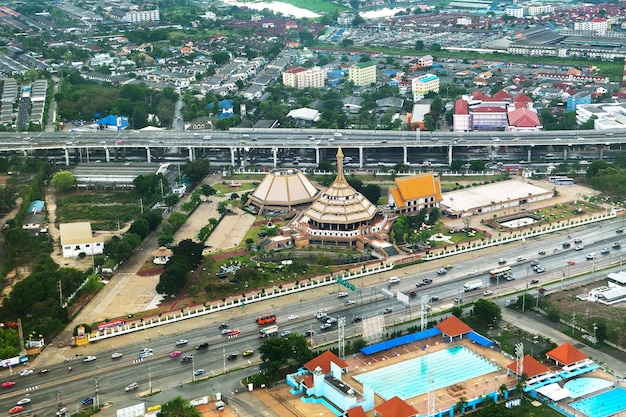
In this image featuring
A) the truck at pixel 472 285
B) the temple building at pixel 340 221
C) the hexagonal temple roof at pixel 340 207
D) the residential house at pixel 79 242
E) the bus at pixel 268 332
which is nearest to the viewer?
the bus at pixel 268 332

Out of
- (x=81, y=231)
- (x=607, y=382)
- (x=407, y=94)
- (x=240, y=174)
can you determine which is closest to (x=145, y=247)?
(x=81, y=231)

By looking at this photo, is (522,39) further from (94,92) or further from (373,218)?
(373,218)

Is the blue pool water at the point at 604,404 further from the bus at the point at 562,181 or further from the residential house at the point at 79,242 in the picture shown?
the bus at the point at 562,181

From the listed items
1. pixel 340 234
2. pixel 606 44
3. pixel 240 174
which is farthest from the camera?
pixel 606 44

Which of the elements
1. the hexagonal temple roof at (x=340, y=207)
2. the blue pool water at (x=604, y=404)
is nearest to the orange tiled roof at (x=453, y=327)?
the blue pool water at (x=604, y=404)

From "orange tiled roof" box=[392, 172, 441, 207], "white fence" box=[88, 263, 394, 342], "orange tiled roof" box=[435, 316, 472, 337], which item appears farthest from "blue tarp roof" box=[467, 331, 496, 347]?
"orange tiled roof" box=[392, 172, 441, 207]

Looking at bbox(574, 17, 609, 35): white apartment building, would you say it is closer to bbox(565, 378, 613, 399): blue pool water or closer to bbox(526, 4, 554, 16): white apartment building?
bbox(526, 4, 554, 16): white apartment building
